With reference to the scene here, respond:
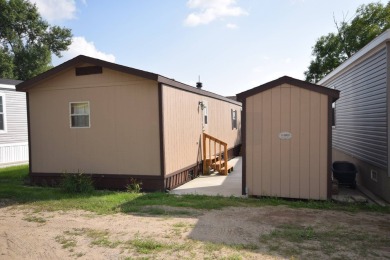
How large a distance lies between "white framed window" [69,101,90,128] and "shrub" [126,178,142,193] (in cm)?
199

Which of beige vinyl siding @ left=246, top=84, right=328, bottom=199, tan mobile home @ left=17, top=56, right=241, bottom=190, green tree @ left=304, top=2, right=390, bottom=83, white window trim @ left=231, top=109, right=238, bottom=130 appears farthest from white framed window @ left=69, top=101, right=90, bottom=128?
green tree @ left=304, top=2, right=390, bottom=83

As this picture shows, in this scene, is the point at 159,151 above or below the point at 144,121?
below

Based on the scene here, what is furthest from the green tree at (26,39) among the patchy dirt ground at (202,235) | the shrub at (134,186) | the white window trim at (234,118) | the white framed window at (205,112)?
the patchy dirt ground at (202,235)

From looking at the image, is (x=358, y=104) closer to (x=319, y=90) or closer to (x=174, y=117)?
(x=319, y=90)

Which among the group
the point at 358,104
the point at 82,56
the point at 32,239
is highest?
the point at 82,56

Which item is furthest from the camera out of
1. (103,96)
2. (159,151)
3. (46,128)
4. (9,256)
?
(46,128)

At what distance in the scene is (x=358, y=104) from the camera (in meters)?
8.45

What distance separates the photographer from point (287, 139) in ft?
21.5

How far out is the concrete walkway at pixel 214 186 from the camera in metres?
7.59

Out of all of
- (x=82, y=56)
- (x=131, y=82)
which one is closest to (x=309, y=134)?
(x=131, y=82)

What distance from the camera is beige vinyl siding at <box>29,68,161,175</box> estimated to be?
768 centimetres

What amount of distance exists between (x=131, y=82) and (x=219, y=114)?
20.7 ft

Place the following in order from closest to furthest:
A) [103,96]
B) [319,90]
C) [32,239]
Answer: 1. [32,239]
2. [319,90]
3. [103,96]

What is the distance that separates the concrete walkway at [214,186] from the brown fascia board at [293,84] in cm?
241
